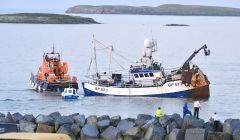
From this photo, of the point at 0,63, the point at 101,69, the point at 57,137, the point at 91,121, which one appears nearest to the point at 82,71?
the point at 101,69

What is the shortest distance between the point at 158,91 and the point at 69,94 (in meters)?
5.74

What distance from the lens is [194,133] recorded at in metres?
19.0

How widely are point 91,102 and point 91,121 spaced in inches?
920

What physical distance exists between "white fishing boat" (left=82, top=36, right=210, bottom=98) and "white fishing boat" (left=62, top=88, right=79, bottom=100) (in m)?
2.57

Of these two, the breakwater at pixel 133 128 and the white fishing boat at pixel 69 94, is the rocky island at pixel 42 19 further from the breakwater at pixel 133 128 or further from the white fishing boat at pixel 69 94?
the breakwater at pixel 133 128

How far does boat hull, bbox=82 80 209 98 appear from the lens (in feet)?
153

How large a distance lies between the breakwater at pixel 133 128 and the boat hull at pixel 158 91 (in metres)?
25.4

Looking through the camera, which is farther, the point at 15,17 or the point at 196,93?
the point at 15,17

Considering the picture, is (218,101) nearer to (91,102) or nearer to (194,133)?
(91,102)

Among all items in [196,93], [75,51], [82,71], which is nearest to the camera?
[196,93]

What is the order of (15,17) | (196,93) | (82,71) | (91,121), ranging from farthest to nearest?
(15,17) → (82,71) → (196,93) → (91,121)

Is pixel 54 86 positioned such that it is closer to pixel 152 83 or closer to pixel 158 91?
pixel 152 83

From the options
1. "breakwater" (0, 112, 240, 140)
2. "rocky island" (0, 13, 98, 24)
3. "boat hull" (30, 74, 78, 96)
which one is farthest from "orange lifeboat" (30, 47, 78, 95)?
"rocky island" (0, 13, 98, 24)

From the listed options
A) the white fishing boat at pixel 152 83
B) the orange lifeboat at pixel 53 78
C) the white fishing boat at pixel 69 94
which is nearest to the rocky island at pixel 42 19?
the orange lifeboat at pixel 53 78
